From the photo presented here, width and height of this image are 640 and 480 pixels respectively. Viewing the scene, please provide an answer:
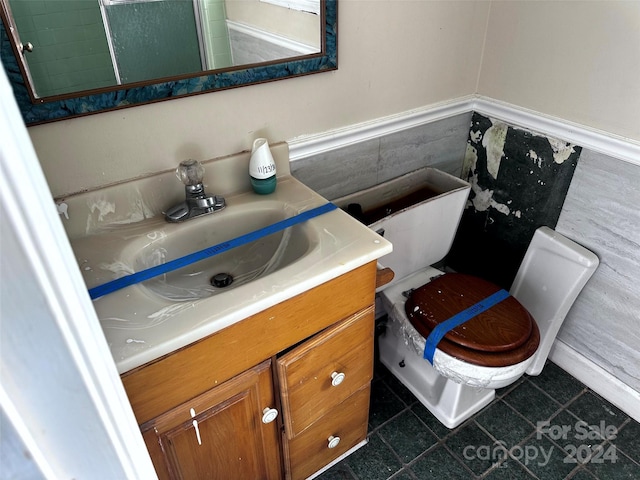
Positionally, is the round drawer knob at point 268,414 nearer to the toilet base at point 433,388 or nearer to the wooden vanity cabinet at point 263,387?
the wooden vanity cabinet at point 263,387

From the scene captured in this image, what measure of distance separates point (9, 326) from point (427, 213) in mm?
1203

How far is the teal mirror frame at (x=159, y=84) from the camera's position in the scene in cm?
86

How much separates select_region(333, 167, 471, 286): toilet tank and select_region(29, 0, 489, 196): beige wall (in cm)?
23

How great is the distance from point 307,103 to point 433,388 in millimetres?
965

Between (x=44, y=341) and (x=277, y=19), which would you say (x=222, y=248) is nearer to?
(x=277, y=19)

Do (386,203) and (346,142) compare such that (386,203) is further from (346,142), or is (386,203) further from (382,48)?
(382,48)

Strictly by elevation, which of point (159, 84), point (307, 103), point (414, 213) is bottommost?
point (414, 213)

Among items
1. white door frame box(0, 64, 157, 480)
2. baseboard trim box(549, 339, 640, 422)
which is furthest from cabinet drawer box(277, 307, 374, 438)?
baseboard trim box(549, 339, 640, 422)

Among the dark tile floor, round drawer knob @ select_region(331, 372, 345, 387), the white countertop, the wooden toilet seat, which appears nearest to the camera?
the white countertop

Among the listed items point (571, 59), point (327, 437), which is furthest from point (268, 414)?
point (571, 59)

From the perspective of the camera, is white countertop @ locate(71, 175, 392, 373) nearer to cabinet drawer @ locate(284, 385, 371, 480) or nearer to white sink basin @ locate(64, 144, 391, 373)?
white sink basin @ locate(64, 144, 391, 373)

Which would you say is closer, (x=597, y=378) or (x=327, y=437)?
(x=327, y=437)

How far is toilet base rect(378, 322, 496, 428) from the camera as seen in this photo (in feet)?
4.79

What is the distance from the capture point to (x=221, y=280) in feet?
3.53
